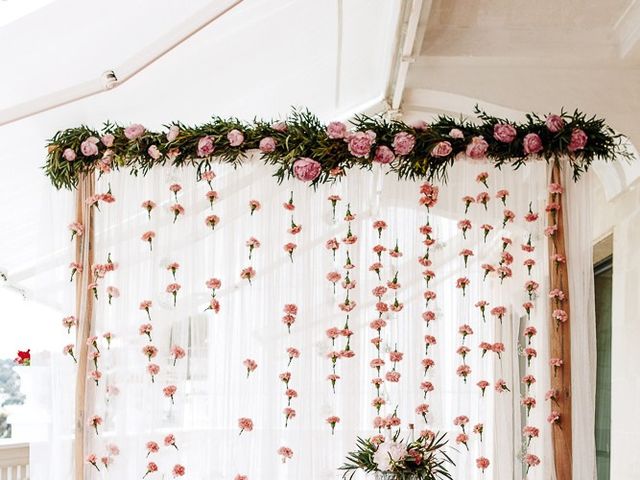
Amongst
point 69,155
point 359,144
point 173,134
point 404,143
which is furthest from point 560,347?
point 69,155

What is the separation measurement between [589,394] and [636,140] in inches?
50.2

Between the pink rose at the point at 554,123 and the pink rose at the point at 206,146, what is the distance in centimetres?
166

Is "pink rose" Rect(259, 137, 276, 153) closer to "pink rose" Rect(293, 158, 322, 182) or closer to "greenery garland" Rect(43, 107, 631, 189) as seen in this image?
"greenery garland" Rect(43, 107, 631, 189)

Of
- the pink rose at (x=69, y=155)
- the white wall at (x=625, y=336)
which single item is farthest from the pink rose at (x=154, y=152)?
the white wall at (x=625, y=336)

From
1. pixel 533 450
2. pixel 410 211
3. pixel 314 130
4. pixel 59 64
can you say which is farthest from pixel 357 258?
pixel 59 64

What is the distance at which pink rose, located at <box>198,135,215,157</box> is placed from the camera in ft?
14.8

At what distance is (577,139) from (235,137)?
5.48 feet

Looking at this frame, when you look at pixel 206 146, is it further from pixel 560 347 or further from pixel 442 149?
pixel 560 347

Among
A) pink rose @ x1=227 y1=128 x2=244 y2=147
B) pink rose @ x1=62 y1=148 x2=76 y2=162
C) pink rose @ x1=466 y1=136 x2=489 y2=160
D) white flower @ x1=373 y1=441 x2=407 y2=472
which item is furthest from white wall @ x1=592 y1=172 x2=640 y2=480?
pink rose @ x1=62 y1=148 x2=76 y2=162

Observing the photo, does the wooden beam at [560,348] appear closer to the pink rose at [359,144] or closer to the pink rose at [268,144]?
the pink rose at [359,144]

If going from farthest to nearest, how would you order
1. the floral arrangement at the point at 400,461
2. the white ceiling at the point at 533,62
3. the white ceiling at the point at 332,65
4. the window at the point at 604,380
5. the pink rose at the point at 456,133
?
the window at the point at 604,380 → the pink rose at the point at 456,133 → the white ceiling at the point at 533,62 → the white ceiling at the point at 332,65 → the floral arrangement at the point at 400,461

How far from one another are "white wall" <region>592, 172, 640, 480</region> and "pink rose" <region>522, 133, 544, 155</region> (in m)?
0.54

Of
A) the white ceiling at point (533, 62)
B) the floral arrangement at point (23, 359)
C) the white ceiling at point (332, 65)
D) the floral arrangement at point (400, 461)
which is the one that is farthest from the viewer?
the floral arrangement at point (23, 359)

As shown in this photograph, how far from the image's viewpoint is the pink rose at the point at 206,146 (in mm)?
4523
